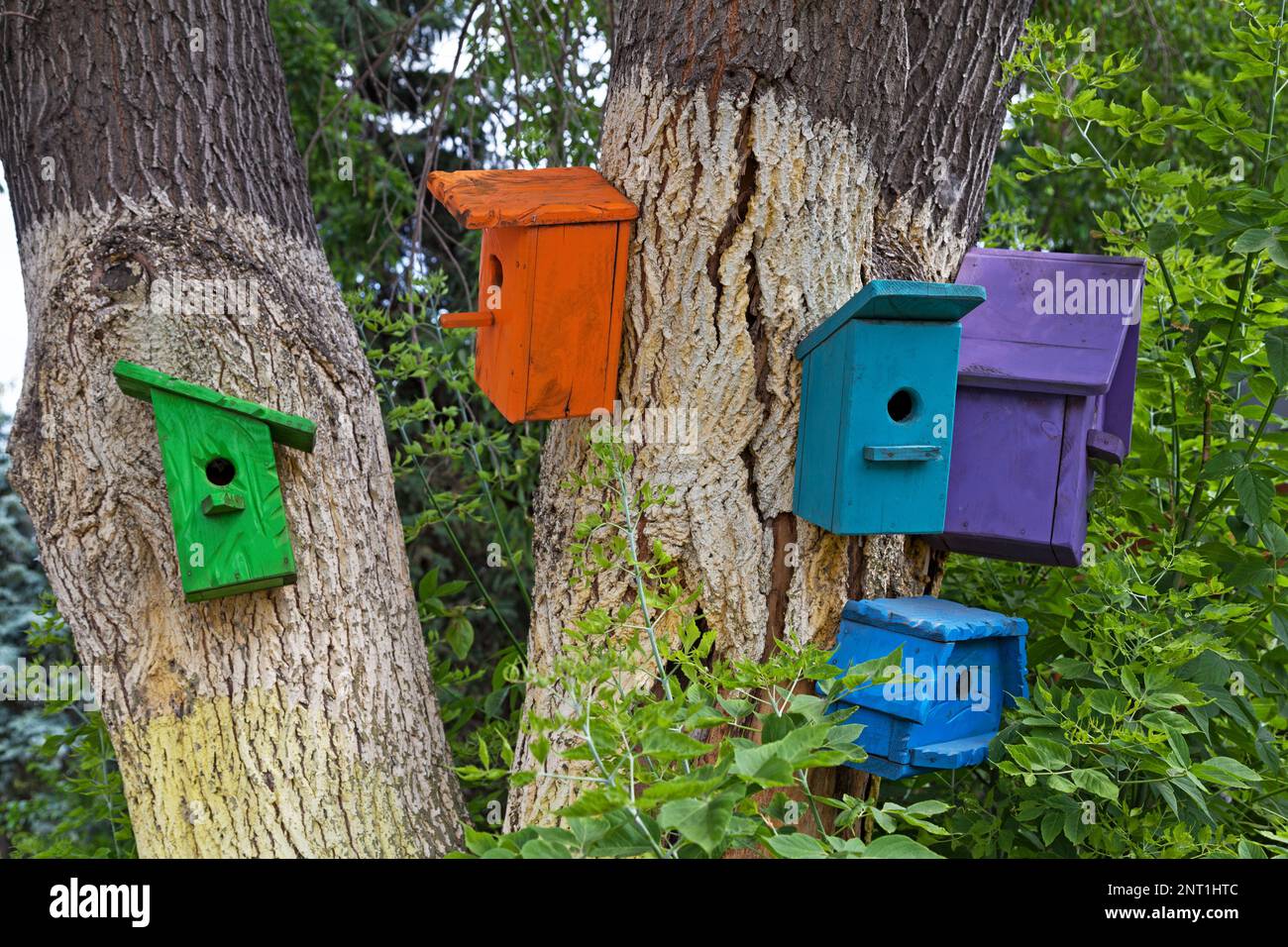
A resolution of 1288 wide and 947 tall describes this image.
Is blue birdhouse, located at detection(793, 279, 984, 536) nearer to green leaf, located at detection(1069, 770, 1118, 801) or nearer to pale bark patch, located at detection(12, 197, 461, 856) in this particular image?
green leaf, located at detection(1069, 770, 1118, 801)

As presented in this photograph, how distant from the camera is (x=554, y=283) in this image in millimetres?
2023

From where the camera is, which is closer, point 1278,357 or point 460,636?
point 1278,357

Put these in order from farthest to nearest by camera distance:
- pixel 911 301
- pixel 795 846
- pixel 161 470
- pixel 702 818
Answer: pixel 161 470
pixel 911 301
pixel 795 846
pixel 702 818

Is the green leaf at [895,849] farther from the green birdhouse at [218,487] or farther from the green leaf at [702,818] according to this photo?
the green birdhouse at [218,487]

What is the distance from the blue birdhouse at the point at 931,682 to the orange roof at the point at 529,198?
87 cm

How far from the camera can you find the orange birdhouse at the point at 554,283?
1.99 m

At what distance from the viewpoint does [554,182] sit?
2145 millimetres

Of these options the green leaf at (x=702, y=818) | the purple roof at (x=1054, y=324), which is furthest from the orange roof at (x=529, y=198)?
the green leaf at (x=702, y=818)

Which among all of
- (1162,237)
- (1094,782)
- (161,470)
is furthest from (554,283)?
(1094,782)

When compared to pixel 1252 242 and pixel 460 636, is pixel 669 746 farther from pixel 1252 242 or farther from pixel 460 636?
pixel 460 636

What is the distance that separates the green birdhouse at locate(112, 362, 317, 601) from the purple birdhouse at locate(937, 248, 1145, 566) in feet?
4.28

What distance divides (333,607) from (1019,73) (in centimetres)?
174

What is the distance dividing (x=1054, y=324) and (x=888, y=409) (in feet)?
1.55

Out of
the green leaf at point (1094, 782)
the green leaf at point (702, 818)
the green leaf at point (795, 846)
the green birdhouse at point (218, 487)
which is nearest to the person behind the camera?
the green leaf at point (702, 818)
